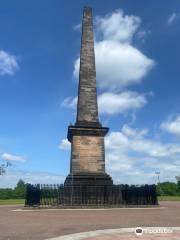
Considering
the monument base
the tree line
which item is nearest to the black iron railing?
the monument base

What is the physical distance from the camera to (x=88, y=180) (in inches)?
775

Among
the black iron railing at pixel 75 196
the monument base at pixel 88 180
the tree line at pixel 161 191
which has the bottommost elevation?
the black iron railing at pixel 75 196

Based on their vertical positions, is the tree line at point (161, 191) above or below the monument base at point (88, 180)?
above

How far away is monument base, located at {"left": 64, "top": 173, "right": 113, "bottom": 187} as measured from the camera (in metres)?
19.5

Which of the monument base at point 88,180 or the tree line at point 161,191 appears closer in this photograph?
the monument base at point 88,180

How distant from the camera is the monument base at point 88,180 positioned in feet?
63.9

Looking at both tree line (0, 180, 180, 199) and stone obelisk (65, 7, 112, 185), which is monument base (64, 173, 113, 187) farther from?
tree line (0, 180, 180, 199)

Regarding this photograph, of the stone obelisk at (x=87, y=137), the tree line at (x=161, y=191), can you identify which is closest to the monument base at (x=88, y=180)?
the stone obelisk at (x=87, y=137)

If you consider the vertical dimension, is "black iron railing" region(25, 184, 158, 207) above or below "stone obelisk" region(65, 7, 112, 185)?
below

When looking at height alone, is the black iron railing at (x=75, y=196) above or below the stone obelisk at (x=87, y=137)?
below

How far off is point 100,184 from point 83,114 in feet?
14.4

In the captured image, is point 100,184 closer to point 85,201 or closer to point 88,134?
point 85,201

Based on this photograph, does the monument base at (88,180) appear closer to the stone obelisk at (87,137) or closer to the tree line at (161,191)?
the stone obelisk at (87,137)

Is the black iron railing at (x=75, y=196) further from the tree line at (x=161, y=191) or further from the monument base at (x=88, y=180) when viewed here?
the tree line at (x=161, y=191)
